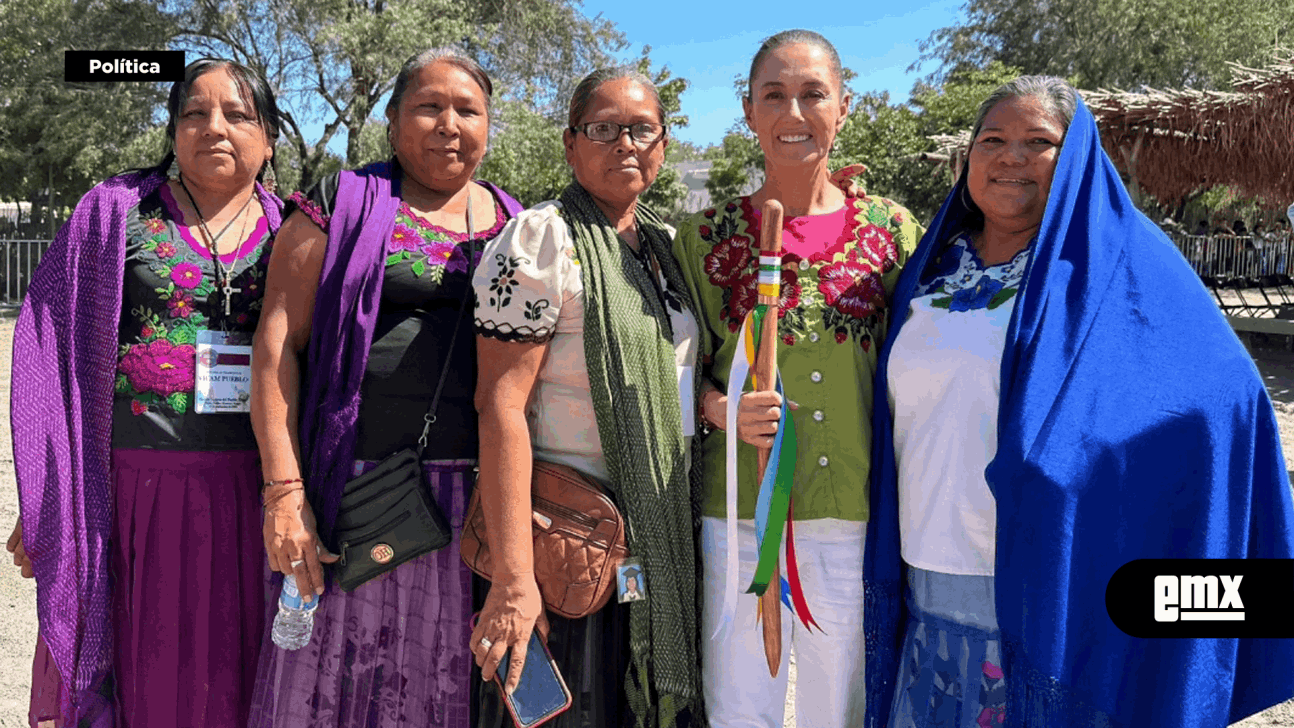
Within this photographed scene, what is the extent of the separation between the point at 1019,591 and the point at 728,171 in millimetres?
22936

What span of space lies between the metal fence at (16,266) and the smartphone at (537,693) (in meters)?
17.9

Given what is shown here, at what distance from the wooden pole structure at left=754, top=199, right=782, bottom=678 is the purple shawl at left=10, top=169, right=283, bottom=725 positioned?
64.7 inches

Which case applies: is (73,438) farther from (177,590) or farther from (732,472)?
(732,472)

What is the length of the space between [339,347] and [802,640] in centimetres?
133

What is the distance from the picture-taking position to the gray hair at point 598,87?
237 centimetres

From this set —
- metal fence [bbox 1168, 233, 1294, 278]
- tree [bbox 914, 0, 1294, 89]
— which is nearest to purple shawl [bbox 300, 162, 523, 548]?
metal fence [bbox 1168, 233, 1294, 278]

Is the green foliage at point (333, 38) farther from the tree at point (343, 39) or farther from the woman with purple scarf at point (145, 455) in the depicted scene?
the woman with purple scarf at point (145, 455)

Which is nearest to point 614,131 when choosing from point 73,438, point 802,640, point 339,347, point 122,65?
point 339,347

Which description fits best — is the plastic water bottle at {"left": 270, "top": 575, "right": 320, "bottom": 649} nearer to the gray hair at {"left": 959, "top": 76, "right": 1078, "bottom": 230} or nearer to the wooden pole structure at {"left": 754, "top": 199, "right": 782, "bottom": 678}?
the wooden pole structure at {"left": 754, "top": 199, "right": 782, "bottom": 678}

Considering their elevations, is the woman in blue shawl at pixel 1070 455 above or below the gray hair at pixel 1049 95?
below

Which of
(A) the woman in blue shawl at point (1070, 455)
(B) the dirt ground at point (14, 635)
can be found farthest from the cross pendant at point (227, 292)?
(B) the dirt ground at point (14, 635)

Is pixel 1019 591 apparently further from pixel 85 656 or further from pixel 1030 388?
pixel 85 656

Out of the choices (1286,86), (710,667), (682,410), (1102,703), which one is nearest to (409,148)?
(682,410)

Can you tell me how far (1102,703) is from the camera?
211 centimetres
